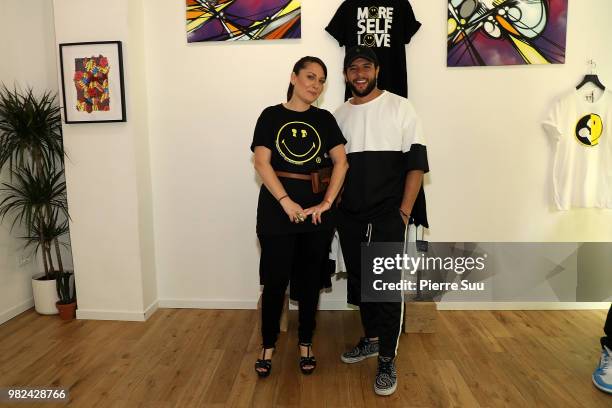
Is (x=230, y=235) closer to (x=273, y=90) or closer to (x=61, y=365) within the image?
(x=273, y=90)

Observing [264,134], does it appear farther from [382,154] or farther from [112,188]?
[112,188]

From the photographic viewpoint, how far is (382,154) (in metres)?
2.14

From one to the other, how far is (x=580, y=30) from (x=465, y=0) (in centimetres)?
79

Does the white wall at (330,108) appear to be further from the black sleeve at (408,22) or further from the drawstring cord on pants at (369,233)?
the drawstring cord on pants at (369,233)

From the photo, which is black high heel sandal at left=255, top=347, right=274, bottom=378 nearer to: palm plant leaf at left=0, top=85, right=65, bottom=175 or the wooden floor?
the wooden floor

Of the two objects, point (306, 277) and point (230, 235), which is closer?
point (306, 277)

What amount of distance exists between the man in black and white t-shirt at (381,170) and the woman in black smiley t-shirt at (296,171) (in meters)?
0.12

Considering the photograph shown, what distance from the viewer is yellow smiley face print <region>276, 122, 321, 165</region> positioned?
6.84 ft

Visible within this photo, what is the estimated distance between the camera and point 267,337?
2270mm

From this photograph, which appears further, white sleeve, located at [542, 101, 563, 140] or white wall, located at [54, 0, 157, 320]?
white sleeve, located at [542, 101, 563, 140]

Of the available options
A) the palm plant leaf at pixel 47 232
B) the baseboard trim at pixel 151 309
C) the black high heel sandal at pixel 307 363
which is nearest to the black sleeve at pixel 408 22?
the black high heel sandal at pixel 307 363

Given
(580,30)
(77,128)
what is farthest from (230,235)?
(580,30)

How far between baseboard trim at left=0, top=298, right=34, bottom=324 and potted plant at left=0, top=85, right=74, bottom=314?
0.43ft
